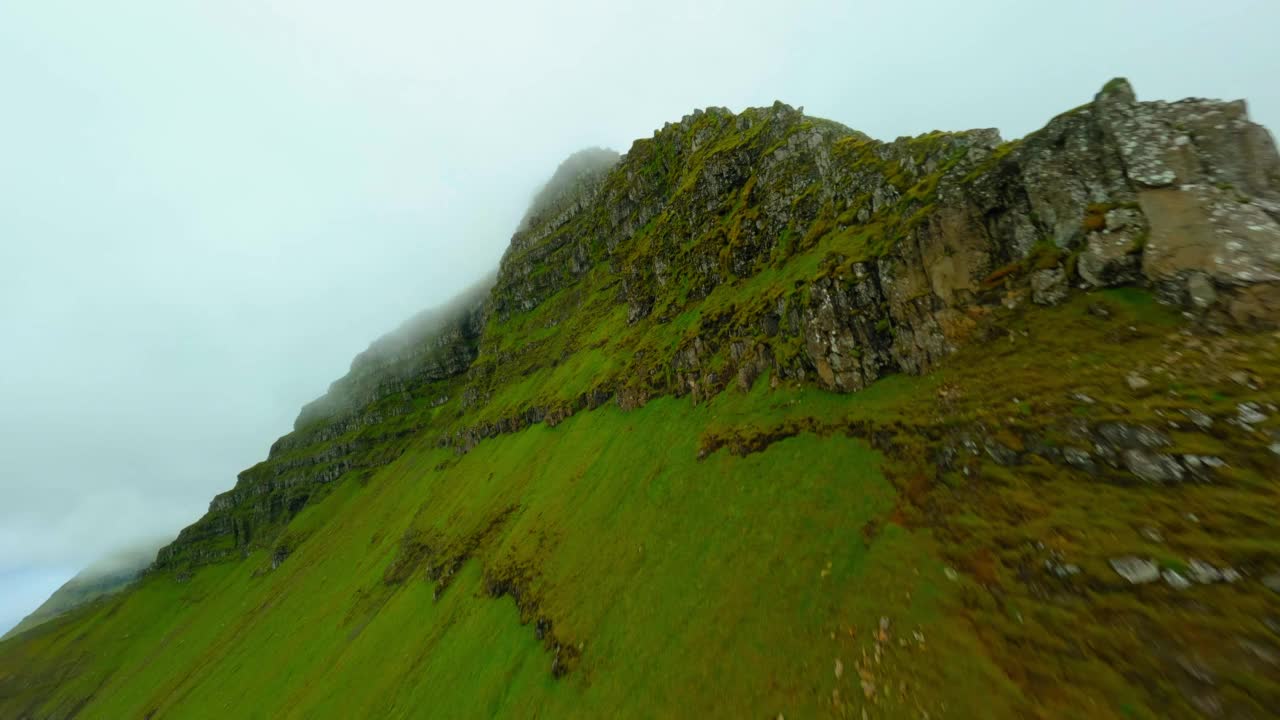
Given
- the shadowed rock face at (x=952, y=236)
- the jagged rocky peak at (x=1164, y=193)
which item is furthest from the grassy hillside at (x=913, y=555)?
the jagged rocky peak at (x=1164, y=193)

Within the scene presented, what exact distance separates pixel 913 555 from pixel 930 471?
5.18 m

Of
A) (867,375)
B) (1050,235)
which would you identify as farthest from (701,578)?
(1050,235)

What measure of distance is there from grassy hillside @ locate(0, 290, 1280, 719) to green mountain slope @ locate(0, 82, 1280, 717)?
12cm

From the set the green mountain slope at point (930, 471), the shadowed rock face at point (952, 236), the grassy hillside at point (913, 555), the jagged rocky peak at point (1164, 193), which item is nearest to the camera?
the grassy hillside at point (913, 555)

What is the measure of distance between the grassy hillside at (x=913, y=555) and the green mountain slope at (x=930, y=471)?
0.12 m

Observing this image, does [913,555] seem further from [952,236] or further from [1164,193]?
[1164,193]

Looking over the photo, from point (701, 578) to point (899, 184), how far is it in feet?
129

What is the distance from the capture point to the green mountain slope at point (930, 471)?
15.9 m

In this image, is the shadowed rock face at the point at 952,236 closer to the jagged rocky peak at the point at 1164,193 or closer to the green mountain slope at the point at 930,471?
the jagged rocky peak at the point at 1164,193

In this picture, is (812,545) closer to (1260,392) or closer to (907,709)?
(907,709)

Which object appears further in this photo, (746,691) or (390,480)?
(390,480)

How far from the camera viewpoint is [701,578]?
33.1 metres

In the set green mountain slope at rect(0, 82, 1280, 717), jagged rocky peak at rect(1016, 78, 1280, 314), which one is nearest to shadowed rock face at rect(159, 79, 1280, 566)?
jagged rocky peak at rect(1016, 78, 1280, 314)

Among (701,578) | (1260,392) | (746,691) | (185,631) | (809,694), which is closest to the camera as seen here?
(1260,392)
